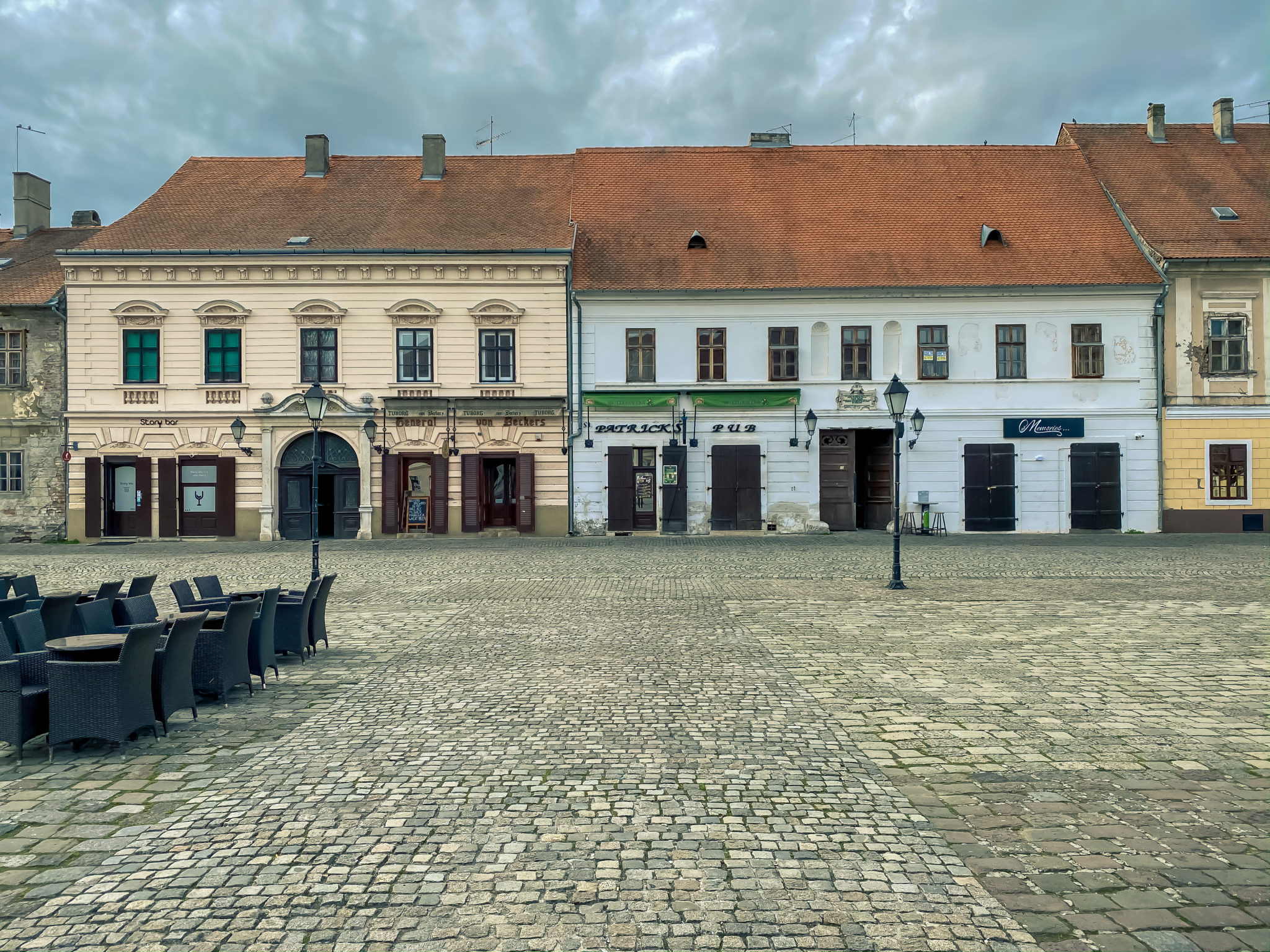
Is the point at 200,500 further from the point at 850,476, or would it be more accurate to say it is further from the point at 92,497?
the point at 850,476

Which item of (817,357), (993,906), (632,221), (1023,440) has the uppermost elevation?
(632,221)

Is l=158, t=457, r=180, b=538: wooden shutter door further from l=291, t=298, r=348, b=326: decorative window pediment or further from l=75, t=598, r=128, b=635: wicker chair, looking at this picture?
l=75, t=598, r=128, b=635: wicker chair

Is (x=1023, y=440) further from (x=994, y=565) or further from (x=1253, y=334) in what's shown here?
(x=994, y=565)

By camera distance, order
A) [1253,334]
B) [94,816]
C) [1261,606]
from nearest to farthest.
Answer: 1. [94,816]
2. [1261,606]
3. [1253,334]

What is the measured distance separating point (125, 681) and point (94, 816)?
55.0 inches

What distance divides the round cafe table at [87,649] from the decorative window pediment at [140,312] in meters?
23.0

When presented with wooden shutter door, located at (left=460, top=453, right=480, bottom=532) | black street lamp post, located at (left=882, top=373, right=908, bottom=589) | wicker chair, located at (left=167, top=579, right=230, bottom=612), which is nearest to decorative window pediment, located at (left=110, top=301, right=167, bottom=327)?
wooden shutter door, located at (left=460, top=453, right=480, bottom=532)

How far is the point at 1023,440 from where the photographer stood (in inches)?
1080

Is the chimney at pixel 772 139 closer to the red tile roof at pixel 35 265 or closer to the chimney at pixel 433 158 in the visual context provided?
the chimney at pixel 433 158

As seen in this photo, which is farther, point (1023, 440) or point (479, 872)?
point (1023, 440)

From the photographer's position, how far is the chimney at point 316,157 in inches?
1208

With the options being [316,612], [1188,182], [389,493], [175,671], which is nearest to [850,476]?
[389,493]

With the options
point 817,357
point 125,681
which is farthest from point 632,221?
point 125,681

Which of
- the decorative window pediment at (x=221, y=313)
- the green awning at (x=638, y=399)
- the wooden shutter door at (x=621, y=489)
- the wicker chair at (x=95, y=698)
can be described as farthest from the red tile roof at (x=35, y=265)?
the wicker chair at (x=95, y=698)
